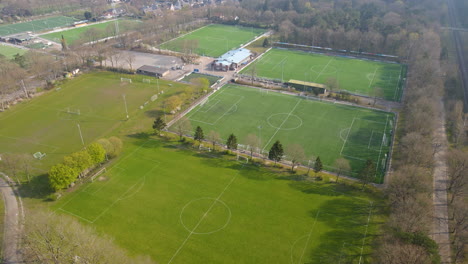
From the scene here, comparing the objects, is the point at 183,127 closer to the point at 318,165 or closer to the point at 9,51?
the point at 318,165

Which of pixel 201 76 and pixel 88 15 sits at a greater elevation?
pixel 88 15

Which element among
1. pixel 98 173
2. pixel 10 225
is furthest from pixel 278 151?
pixel 10 225

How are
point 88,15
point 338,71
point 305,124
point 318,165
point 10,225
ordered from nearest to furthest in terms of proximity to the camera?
point 10,225 → point 318,165 → point 305,124 → point 338,71 → point 88,15

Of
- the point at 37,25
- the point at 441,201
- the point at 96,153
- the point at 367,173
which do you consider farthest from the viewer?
the point at 37,25

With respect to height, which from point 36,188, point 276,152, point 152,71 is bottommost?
point 36,188

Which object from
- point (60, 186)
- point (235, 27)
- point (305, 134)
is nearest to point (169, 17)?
point (235, 27)

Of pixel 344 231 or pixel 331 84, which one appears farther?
pixel 331 84

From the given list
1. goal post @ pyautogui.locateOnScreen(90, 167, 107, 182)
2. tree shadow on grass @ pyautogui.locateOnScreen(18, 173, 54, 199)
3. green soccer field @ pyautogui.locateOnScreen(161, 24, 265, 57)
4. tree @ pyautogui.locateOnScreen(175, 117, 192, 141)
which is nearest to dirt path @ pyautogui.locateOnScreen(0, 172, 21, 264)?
tree shadow on grass @ pyautogui.locateOnScreen(18, 173, 54, 199)

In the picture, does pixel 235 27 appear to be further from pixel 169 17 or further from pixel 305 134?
pixel 305 134
